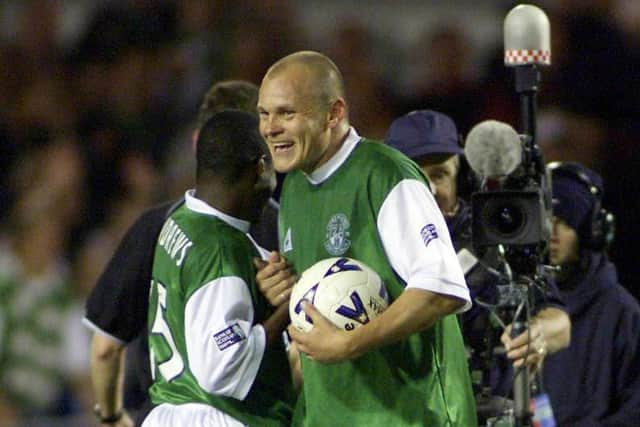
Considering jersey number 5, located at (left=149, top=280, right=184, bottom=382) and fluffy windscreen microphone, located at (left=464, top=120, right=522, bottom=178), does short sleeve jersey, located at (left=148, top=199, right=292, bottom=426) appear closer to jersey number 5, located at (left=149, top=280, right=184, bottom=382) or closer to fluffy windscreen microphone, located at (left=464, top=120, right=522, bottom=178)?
jersey number 5, located at (left=149, top=280, right=184, bottom=382)

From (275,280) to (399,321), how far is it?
1.63ft

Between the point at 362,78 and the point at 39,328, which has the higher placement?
the point at 362,78

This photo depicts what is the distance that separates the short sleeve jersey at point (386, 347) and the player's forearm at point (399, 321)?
0.09m

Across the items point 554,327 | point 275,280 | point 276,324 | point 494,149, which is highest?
point 494,149

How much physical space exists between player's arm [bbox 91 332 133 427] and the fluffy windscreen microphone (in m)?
1.42

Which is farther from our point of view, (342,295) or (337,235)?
(337,235)

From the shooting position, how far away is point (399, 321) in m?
3.93

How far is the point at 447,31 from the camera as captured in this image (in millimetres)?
8531

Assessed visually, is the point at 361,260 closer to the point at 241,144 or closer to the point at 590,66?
the point at 241,144

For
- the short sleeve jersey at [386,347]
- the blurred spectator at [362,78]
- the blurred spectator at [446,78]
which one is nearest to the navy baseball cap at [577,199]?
the short sleeve jersey at [386,347]

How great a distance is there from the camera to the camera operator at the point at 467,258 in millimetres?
4895

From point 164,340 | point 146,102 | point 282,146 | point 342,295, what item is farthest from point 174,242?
point 146,102

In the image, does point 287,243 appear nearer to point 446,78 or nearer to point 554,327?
point 554,327

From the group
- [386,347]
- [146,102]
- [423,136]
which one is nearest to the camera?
[386,347]
